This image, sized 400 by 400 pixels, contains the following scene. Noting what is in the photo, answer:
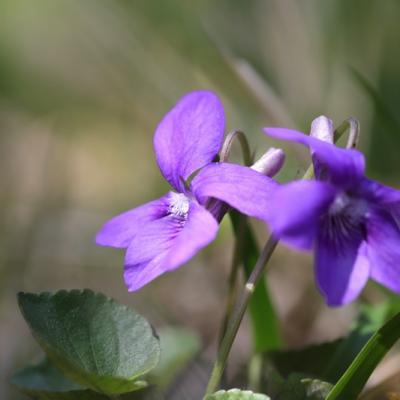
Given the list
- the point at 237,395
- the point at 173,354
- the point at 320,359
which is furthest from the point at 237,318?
the point at 173,354

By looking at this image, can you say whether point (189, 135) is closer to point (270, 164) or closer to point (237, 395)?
point (270, 164)

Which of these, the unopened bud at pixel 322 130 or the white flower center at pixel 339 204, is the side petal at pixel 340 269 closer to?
the white flower center at pixel 339 204

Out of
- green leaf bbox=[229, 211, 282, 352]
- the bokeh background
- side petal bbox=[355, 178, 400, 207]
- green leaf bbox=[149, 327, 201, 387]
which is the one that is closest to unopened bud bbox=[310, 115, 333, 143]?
side petal bbox=[355, 178, 400, 207]

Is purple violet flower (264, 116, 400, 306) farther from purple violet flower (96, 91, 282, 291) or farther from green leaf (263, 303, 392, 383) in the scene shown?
green leaf (263, 303, 392, 383)

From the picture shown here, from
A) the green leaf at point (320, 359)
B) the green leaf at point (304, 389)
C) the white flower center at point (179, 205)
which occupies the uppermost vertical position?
the white flower center at point (179, 205)

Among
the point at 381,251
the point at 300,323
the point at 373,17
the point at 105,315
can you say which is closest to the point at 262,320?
the point at 105,315

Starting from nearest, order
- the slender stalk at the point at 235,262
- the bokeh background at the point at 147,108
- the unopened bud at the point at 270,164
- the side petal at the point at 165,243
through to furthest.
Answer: the side petal at the point at 165,243, the unopened bud at the point at 270,164, the slender stalk at the point at 235,262, the bokeh background at the point at 147,108

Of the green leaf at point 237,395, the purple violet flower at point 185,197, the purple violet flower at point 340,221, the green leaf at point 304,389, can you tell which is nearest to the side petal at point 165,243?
the purple violet flower at point 185,197

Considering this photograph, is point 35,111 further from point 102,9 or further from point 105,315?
point 105,315
